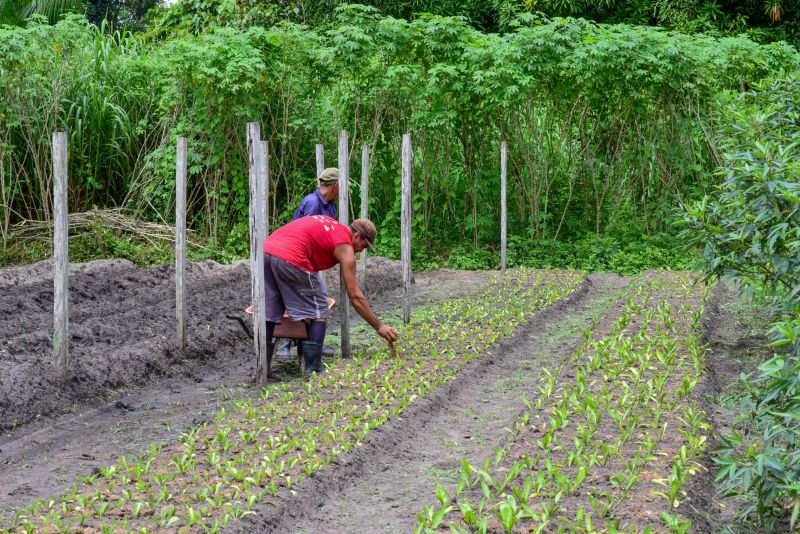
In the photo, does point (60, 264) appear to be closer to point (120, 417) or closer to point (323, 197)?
point (120, 417)

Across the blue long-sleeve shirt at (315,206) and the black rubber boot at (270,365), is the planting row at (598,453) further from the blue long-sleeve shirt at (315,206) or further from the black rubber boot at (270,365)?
the blue long-sleeve shirt at (315,206)

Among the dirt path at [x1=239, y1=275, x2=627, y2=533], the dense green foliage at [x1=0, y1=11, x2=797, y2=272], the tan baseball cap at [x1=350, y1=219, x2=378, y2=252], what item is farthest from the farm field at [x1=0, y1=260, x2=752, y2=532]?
the dense green foliage at [x1=0, y1=11, x2=797, y2=272]

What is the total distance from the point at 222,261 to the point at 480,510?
30.7 feet

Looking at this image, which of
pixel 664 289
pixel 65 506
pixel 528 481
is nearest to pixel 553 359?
pixel 664 289

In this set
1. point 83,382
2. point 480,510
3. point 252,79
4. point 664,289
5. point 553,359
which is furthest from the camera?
point 252,79

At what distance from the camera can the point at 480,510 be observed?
437cm

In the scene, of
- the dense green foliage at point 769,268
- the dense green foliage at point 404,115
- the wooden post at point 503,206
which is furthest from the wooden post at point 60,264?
the wooden post at point 503,206

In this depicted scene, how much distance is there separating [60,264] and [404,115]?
312 inches

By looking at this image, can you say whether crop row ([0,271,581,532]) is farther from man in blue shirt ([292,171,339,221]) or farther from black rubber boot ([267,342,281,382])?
man in blue shirt ([292,171,339,221])

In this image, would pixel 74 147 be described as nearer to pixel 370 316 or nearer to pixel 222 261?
pixel 222 261

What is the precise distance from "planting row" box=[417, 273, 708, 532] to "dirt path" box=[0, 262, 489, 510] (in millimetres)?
2179

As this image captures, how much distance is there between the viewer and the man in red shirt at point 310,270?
738cm

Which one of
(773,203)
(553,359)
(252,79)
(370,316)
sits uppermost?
(252,79)

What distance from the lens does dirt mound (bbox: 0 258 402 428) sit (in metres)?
6.84
